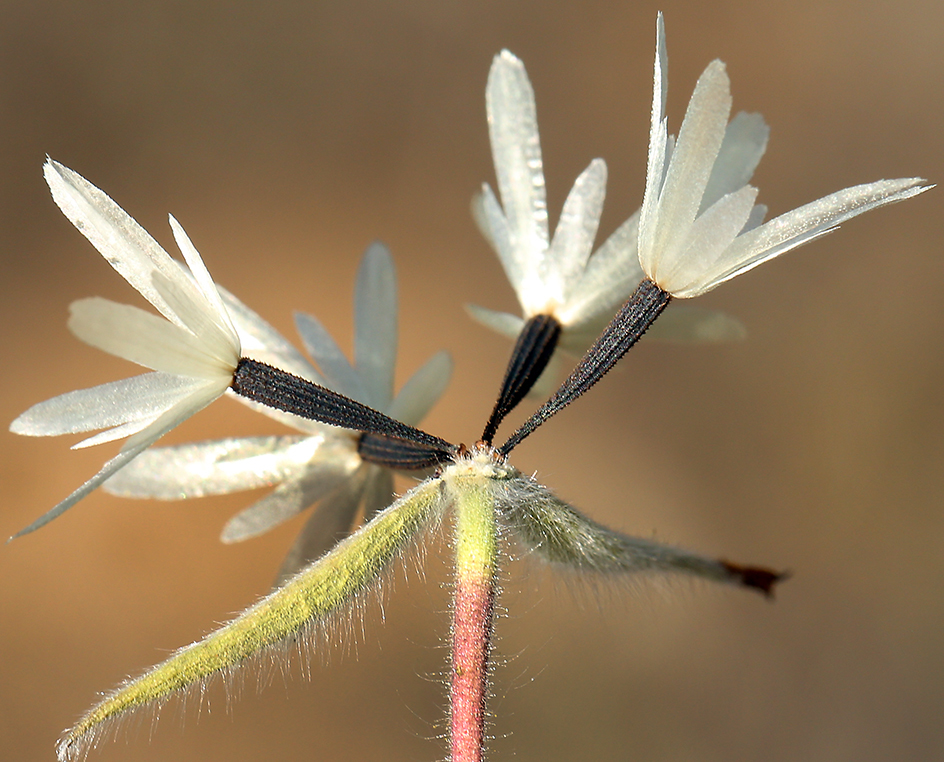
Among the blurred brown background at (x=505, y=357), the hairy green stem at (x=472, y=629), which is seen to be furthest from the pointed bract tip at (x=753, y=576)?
the blurred brown background at (x=505, y=357)

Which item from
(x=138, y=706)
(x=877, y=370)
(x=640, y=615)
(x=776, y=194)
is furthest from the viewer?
(x=776, y=194)

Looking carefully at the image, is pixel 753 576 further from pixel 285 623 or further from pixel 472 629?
pixel 285 623

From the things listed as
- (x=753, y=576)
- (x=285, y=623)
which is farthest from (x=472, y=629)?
(x=753, y=576)

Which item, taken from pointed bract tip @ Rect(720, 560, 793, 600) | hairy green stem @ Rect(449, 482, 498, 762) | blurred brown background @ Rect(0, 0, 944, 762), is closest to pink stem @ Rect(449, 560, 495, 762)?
hairy green stem @ Rect(449, 482, 498, 762)

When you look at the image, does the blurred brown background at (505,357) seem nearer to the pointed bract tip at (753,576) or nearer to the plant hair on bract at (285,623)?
the pointed bract tip at (753,576)

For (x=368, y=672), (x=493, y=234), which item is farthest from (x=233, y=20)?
(x=493, y=234)

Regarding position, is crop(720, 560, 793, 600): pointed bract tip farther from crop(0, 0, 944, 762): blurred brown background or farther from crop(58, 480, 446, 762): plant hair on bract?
crop(0, 0, 944, 762): blurred brown background

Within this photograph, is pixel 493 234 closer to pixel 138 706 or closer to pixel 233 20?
pixel 138 706

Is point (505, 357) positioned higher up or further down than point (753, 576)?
higher up
